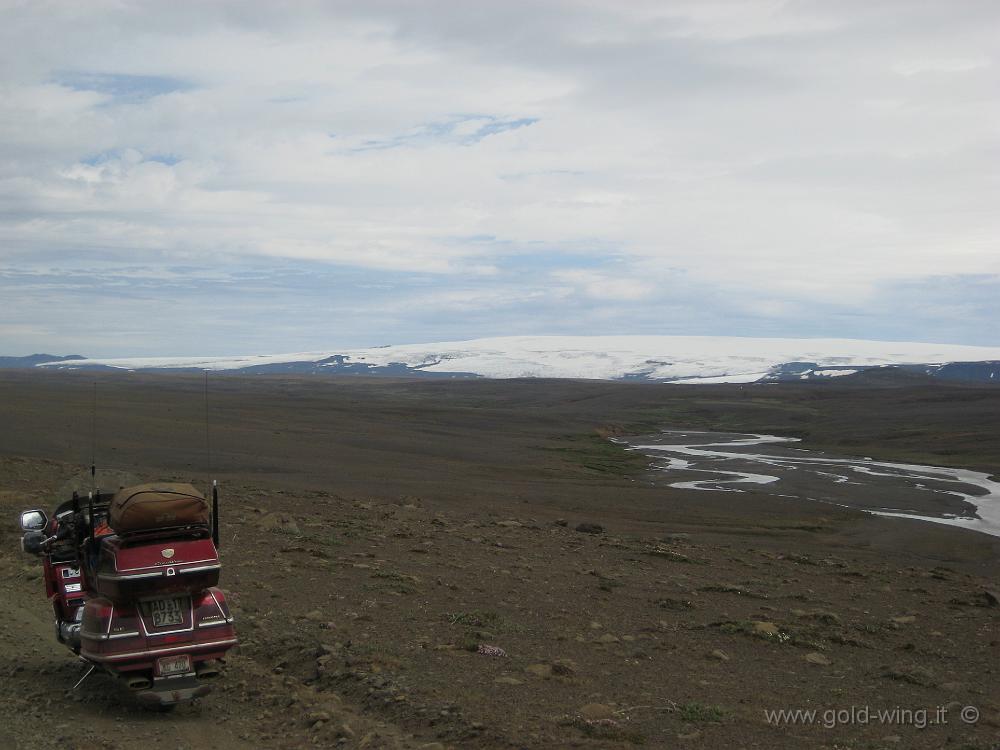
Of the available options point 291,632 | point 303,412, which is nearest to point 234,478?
point 291,632

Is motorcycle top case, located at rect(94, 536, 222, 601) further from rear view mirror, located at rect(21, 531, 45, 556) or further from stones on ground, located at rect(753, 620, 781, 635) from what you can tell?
stones on ground, located at rect(753, 620, 781, 635)

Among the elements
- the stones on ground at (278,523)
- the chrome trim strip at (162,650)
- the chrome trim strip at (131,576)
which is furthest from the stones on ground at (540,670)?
the stones on ground at (278,523)

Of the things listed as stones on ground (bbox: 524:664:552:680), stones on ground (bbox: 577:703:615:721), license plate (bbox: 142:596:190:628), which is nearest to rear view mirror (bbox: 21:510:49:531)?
license plate (bbox: 142:596:190:628)

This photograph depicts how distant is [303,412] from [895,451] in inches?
1239

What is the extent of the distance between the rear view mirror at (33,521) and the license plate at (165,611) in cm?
156

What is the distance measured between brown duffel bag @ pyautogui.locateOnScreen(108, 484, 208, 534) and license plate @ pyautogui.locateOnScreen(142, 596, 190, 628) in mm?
599

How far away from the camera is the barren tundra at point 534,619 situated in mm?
7379

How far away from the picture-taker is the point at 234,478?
2369 cm

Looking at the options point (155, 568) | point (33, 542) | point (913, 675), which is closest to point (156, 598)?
point (155, 568)

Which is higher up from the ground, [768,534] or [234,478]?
[234,478]

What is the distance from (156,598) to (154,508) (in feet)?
2.33

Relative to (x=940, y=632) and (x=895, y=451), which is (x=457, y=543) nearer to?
(x=940, y=632)

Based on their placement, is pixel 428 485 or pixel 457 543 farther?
pixel 428 485

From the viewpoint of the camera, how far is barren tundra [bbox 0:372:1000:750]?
24.2 feet
